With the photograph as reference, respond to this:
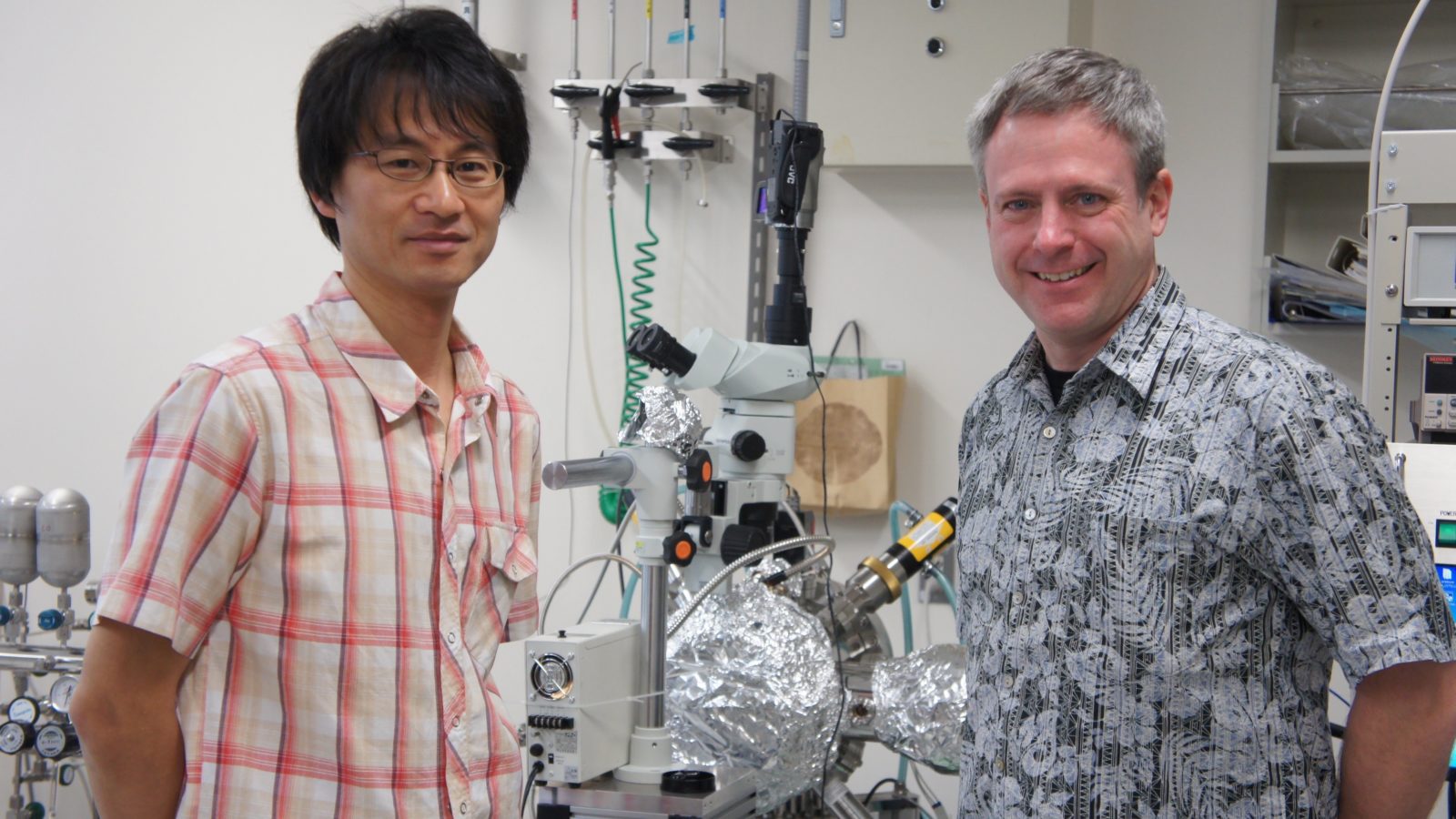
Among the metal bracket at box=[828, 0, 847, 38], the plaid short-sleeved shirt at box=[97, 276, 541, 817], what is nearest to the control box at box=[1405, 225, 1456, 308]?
the metal bracket at box=[828, 0, 847, 38]

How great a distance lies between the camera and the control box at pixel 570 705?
171 cm

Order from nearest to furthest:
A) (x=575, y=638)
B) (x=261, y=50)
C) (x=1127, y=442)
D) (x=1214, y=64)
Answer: (x=1127, y=442) < (x=575, y=638) < (x=1214, y=64) < (x=261, y=50)

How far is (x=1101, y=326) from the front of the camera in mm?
1209

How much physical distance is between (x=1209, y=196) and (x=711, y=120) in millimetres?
1094

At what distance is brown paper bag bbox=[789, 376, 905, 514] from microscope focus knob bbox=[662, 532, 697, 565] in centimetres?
98

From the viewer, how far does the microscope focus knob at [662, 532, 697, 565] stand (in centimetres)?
185

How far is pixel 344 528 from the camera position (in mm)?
1093

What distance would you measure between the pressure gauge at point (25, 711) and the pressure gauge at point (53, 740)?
0.03 metres

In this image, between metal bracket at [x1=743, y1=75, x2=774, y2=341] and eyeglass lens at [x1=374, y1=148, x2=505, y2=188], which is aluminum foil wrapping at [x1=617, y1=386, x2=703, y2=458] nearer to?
eyeglass lens at [x1=374, y1=148, x2=505, y2=188]

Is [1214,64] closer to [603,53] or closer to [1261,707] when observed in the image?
[603,53]

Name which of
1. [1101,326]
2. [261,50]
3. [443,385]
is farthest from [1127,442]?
[261,50]

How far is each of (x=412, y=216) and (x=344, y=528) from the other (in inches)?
10.8

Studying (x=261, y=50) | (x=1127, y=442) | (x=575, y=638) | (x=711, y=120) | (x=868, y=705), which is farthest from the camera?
(x=261, y=50)

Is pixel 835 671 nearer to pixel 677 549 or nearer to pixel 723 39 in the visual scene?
pixel 677 549
